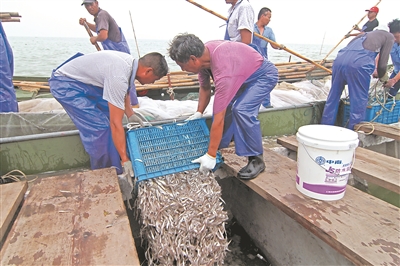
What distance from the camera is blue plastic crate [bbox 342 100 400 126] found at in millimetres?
3570

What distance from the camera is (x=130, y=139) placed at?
2279mm

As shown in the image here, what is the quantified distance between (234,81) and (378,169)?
1.61 m

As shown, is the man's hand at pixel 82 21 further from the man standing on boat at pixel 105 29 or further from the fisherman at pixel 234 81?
the fisherman at pixel 234 81

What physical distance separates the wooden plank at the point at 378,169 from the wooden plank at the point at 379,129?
1.87 ft

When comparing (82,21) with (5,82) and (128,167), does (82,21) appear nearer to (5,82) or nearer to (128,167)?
(5,82)

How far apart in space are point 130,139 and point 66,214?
77 cm

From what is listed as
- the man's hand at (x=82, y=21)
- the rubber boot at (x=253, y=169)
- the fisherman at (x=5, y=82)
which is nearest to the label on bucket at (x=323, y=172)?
the rubber boot at (x=253, y=169)

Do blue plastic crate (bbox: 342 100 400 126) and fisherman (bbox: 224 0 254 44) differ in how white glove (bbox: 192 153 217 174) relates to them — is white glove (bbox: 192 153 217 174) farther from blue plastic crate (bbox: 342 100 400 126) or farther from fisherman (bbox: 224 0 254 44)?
blue plastic crate (bbox: 342 100 400 126)

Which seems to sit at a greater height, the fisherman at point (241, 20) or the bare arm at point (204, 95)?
the fisherman at point (241, 20)

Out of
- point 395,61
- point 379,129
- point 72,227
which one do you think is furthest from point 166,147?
point 395,61

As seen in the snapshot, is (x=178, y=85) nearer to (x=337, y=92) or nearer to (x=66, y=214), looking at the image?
(x=337, y=92)

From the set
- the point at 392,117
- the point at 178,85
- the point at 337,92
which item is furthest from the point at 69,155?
the point at 392,117

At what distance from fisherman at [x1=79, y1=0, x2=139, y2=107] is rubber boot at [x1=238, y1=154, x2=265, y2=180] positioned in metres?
1.96

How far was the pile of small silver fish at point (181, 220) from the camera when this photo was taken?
1.93 meters
